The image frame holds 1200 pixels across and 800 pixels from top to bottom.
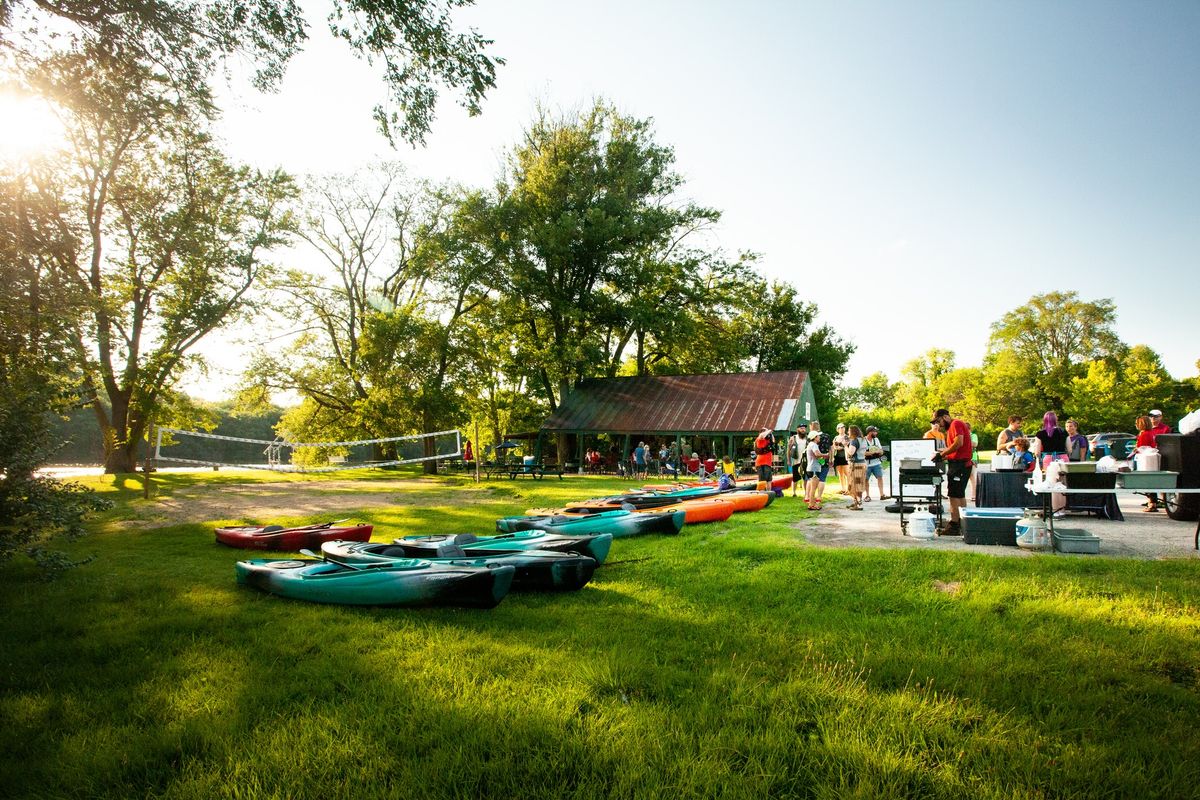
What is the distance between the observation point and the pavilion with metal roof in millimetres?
26406

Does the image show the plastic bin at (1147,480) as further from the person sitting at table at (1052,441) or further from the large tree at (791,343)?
the large tree at (791,343)

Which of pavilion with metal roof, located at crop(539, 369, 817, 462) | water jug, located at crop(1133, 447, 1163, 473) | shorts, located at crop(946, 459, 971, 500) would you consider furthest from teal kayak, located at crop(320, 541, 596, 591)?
pavilion with metal roof, located at crop(539, 369, 817, 462)

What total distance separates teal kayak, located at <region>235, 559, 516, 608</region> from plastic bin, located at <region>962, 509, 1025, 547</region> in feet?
20.5

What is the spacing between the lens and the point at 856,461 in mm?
13102

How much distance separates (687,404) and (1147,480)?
21.8 m

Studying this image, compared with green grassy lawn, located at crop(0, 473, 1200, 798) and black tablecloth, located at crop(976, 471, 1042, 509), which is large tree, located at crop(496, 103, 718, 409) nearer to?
black tablecloth, located at crop(976, 471, 1042, 509)

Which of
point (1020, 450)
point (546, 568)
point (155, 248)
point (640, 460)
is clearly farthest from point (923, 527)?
point (155, 248)

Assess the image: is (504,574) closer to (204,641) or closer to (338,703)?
(338,703)

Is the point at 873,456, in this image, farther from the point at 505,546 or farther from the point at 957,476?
the point at 505,546

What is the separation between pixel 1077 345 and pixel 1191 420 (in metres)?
57.0

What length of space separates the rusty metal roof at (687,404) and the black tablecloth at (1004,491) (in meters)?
14.9

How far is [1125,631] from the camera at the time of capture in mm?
4031

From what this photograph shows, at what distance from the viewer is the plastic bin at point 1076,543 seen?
22.2 ft

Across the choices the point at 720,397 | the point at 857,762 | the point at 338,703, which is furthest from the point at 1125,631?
the point at 720,397
